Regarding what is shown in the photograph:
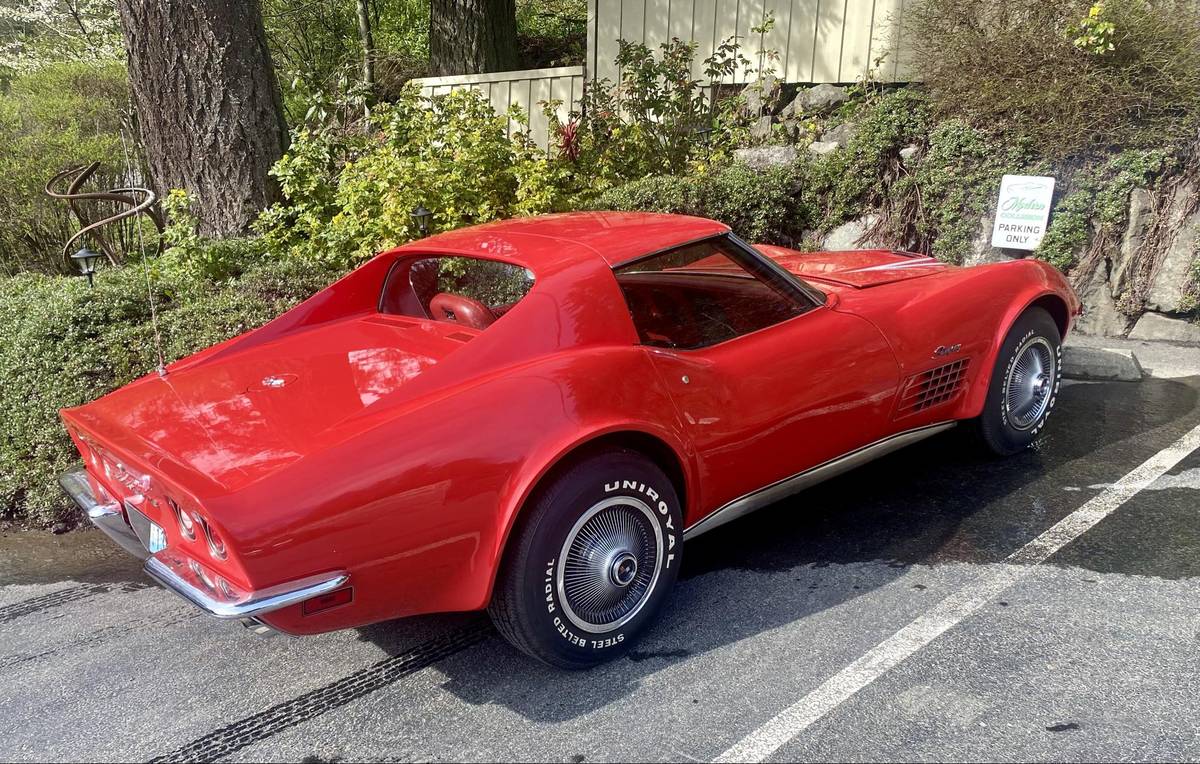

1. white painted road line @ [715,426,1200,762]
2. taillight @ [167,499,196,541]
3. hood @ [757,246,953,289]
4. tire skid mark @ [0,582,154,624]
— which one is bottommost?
tire skid mark @ [0,582,154,624]

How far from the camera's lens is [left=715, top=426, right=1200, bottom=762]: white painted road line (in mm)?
2467

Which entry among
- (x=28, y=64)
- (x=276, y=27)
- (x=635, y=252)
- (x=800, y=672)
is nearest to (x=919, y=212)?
(x=635, y=252)

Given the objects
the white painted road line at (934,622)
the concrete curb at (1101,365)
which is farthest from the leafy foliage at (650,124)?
the white painted road line at (934,622)

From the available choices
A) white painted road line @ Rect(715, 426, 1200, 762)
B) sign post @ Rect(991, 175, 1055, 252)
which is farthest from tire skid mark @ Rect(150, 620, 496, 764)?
sign post @ Rect(991, 175, 1055, 252)

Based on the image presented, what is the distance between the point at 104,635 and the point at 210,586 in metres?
1.29

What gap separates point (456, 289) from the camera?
3523 millimetres

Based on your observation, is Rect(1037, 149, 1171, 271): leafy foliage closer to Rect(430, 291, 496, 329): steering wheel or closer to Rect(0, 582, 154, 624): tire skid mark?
Rect(430, 291, 496, 329): steering wheel

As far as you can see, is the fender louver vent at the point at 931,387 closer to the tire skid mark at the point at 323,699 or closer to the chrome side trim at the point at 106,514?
the tire skid mark at the point at 323,699

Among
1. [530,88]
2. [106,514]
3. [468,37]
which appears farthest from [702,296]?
[468,37]

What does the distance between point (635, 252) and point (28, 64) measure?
16804mm

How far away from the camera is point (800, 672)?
2752mm

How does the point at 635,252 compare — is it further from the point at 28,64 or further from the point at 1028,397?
the point at 28,64

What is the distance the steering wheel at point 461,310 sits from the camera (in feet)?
10.7

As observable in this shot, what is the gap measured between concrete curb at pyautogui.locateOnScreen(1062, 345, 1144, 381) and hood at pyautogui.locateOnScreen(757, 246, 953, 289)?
183 centimetres
